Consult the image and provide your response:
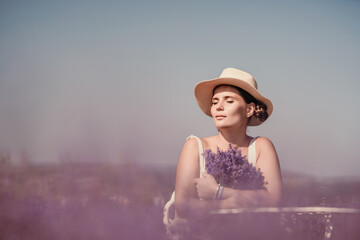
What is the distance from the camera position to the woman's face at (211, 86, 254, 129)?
7.65 feet

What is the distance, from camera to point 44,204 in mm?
1328

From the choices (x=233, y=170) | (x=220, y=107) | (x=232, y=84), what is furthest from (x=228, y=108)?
(x=233, y=170)

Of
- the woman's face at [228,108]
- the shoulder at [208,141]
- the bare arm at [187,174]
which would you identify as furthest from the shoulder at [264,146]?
the bare arm at [187,174]

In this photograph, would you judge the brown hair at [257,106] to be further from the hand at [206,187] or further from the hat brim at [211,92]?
the hand at [206,187]

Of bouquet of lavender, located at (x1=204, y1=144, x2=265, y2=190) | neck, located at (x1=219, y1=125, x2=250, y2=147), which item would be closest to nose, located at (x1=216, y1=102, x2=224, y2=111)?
neck, located at (x1=219, y1=125, x2=250, y2=147)

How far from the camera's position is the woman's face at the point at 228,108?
2332 millimetres

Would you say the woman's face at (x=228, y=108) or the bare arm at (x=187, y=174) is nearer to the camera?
the bare arm at (x=187, y=174)

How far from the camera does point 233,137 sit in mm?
2428

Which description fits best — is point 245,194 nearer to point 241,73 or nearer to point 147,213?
point 241,73

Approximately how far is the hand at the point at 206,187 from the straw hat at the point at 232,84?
0.69 metres

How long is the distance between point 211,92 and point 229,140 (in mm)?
→ 420

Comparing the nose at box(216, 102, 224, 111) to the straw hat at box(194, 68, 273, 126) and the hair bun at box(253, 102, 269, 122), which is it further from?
the hair bun at box(253, 102, 269, 122)

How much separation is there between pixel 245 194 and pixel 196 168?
1.26ft

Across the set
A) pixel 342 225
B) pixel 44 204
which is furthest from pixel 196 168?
pixel 44 204
